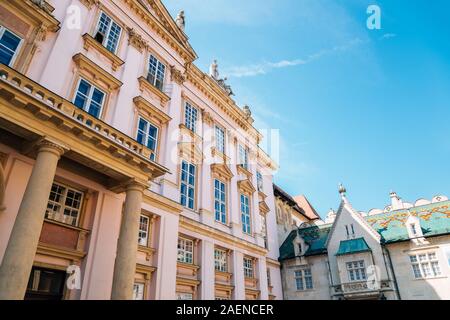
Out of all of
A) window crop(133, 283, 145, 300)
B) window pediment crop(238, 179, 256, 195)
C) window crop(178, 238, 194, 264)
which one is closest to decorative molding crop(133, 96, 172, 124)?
window crop(178, 238, 194, 264)

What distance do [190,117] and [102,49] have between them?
26.6 ft

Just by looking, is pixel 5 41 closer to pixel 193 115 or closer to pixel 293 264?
pixel 193 115

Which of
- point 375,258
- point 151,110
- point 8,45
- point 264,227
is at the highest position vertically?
point 151,110

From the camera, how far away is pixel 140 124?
1677cm

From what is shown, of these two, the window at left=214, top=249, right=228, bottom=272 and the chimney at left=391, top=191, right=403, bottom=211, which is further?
the chimney at left=391, top=191, right=403, bottom=211

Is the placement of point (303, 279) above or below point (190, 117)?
below

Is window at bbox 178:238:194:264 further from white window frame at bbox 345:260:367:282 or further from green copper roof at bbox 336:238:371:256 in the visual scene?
white window frame at bbox 345:260:367:282

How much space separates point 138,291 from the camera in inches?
541

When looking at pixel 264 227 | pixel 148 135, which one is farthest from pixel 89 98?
pixel 264 227

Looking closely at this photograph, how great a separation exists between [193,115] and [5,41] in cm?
1261

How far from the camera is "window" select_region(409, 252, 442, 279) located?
81.9 feet

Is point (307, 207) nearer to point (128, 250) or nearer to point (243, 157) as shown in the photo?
point (243, 157)

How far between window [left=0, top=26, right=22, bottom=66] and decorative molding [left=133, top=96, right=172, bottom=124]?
5655 millimetres
